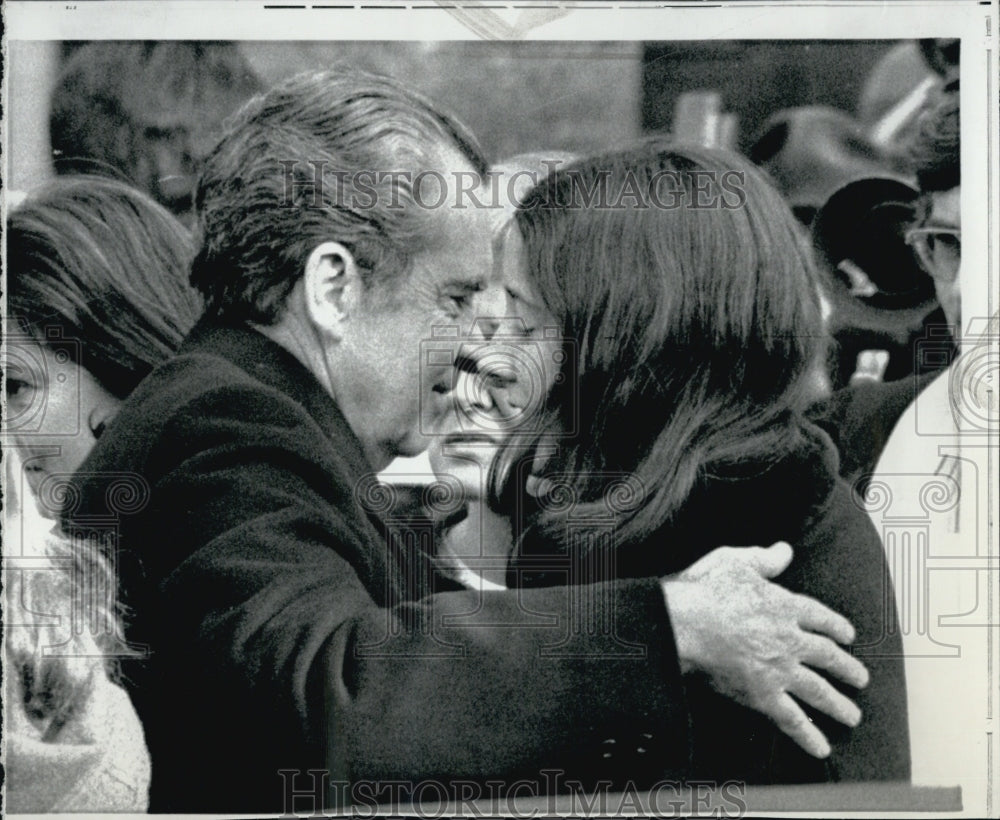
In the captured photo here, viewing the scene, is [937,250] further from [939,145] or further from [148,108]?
[148,108]

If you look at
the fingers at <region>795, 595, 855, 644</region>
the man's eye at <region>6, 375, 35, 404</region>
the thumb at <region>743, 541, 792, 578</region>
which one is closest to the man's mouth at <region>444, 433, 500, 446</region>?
the thumb at <region>743, 541, 792, 578</region>

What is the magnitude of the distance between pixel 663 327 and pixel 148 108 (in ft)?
4.81

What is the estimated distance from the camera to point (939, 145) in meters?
2.94

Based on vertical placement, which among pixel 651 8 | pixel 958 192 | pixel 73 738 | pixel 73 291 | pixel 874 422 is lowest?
pixel 73 738

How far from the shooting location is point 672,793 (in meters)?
2.86

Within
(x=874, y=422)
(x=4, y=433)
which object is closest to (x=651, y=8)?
(x=874, y=422)

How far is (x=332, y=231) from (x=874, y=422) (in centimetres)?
151

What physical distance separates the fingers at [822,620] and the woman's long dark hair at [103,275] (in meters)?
1.75

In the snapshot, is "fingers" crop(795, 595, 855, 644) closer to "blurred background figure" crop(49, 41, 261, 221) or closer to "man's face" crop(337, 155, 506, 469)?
"man's face" crop(337, 155, 506, 469)

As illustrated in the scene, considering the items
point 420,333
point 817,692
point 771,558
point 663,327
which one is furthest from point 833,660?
point 420,333

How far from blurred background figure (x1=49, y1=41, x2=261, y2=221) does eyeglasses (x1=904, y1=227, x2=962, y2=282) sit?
1.80 m

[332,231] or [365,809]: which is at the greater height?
[332,231]

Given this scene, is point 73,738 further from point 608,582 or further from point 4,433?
point 608,582

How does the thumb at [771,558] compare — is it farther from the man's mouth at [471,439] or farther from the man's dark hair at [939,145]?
the man's dark hair at [939,145]
